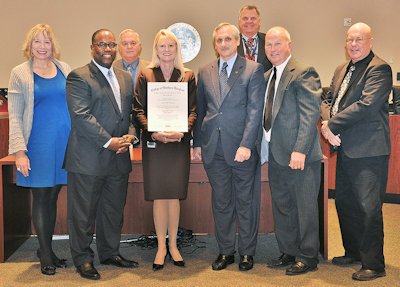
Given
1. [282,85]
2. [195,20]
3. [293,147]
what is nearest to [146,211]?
[293,147]

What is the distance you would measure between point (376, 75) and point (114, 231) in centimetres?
200

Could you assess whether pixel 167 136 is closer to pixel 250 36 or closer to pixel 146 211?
pixel 146 211

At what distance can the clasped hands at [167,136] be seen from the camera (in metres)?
3.10

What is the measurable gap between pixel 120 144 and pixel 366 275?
175cm

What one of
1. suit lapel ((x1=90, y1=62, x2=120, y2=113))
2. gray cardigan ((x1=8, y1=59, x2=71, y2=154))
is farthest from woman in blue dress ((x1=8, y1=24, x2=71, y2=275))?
suit lapel ((x1=90, y1=62, x2=120, y2=113))

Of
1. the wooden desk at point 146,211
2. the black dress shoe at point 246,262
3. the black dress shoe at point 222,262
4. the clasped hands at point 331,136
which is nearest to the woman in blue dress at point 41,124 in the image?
the wooden desk at point 146,211

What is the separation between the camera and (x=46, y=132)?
321 cm

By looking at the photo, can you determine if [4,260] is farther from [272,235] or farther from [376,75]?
[376,75]

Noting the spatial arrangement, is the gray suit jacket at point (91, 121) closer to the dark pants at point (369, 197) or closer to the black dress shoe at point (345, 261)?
the dark pants at point (369, 197)

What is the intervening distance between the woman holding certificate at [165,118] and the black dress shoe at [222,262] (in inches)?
14.9

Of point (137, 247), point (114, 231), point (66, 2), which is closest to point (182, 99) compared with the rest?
point (114, 231)

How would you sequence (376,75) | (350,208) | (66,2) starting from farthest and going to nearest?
1. (66,2)
2. (350,208)
3. (376,75)

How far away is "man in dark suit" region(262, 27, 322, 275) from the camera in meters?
3.05

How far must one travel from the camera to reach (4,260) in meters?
3.54
